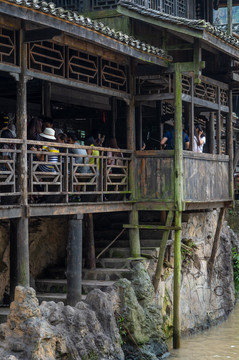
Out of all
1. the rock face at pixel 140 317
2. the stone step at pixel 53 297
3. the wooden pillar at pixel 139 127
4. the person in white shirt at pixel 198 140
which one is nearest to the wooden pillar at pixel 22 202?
the stone step at pixel 53 297

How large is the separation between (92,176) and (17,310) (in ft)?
13.5

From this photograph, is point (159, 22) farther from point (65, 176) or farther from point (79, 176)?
point (65, 176)

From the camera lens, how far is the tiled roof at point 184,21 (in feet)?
53.2

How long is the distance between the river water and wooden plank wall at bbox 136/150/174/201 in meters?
3.36

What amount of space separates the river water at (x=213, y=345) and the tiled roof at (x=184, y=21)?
22.7 ft

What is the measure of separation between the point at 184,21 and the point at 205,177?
3930mm

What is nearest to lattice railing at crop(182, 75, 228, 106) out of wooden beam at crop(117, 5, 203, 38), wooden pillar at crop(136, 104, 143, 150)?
wooden pillar at crop(136, 104, 143, 150)

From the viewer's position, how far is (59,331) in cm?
1242

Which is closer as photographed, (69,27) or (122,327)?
(69,27)

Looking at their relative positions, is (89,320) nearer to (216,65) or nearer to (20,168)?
(20,168)

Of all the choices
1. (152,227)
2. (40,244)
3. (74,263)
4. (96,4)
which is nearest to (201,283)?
(152,227)

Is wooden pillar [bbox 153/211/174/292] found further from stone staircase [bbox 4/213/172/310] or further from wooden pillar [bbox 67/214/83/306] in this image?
wooden pillar [bbox 67/214/83/306]

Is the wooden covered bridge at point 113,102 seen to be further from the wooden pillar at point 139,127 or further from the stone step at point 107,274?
the stone step at point 107,274

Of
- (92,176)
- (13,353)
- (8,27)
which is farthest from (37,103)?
(13,353)
